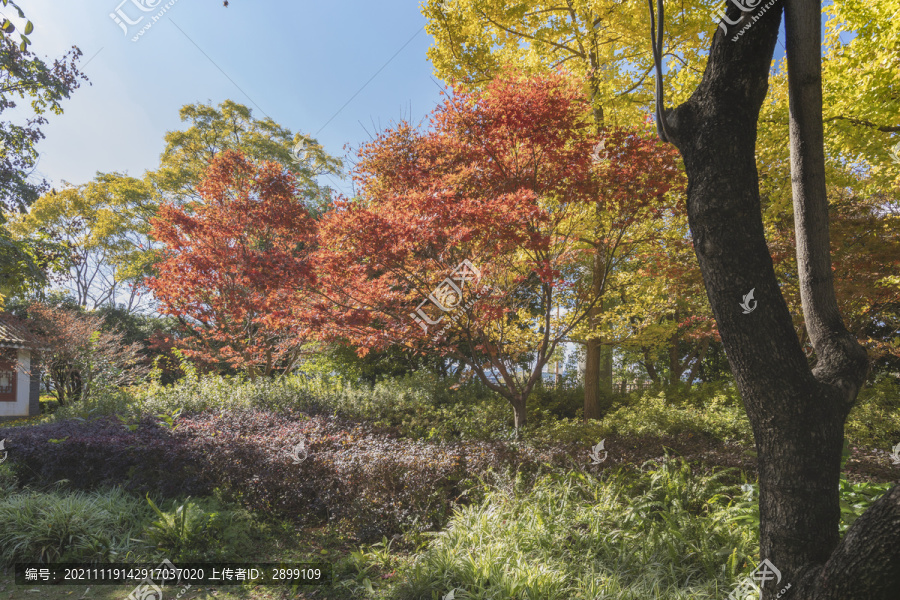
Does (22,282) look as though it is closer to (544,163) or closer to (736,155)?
(544,163)

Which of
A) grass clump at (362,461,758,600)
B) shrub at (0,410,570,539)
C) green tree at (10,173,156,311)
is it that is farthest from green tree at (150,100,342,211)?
grass clump at (362,461,758,600)

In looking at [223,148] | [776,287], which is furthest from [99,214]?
[776,287]

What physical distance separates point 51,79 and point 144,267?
46.0 feet

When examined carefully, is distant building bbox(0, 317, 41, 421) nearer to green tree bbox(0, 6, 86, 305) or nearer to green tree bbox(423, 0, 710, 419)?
green tree bbox(0, 6, 86, 305)

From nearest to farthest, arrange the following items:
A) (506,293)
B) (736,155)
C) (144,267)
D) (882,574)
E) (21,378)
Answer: (882,574), (736,155), (506,293), (21,378), (144,267)

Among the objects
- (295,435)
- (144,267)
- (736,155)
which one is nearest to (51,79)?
(295,435)

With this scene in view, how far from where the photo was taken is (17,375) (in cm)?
1425

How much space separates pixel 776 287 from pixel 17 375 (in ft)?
63.8

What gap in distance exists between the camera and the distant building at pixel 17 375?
1297 cm

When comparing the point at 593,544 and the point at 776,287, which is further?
the point at 593,544

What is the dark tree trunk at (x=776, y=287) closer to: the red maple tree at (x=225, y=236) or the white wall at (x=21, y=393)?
the red maple tree at (x=225, y=236)

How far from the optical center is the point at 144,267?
20219 mm

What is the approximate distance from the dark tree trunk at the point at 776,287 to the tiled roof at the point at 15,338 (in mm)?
16336

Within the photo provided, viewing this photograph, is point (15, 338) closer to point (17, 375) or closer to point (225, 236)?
point (17, 375)
